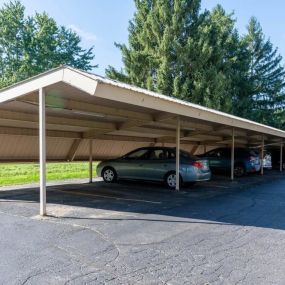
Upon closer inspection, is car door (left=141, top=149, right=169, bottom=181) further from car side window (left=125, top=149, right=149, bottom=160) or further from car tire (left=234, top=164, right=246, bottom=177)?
car tire (left=234, top=164, right=246, bottom=177)

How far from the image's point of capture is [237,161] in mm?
18938

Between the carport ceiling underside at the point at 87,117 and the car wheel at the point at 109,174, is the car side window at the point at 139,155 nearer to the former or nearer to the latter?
the car wheel at the point at 109,174

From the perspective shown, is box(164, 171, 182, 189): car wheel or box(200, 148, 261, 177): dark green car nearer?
box(164, 171, 182, 189): car wheel

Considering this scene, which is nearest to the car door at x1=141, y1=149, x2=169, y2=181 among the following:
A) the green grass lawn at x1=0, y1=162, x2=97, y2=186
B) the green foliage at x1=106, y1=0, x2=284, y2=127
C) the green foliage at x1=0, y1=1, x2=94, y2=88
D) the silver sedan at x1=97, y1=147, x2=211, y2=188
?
the silver sedan at x1=97, y1=147, x2=211, y2=188

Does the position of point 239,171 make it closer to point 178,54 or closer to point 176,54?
point 178,54

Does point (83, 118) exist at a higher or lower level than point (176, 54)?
lower

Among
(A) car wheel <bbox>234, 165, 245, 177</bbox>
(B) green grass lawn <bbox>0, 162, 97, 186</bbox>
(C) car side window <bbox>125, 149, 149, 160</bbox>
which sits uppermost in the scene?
(C) car side window <bbox>125, 149, 149, 160</bbox>

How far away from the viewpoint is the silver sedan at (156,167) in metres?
13.0

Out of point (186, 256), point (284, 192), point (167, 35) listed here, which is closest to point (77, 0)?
point (167, 35)

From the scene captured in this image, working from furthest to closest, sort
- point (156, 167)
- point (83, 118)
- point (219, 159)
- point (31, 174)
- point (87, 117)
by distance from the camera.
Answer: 1. point (31, 174)
2. point (219, 159)
3. point (156, 167)
4. point (83, 118)
5. point (87, 117)

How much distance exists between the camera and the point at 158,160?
13.6 meters

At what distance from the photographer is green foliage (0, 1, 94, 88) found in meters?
42.2

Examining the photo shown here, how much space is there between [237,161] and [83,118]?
32.7 feet

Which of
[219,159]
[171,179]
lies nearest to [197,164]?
[171,179]
